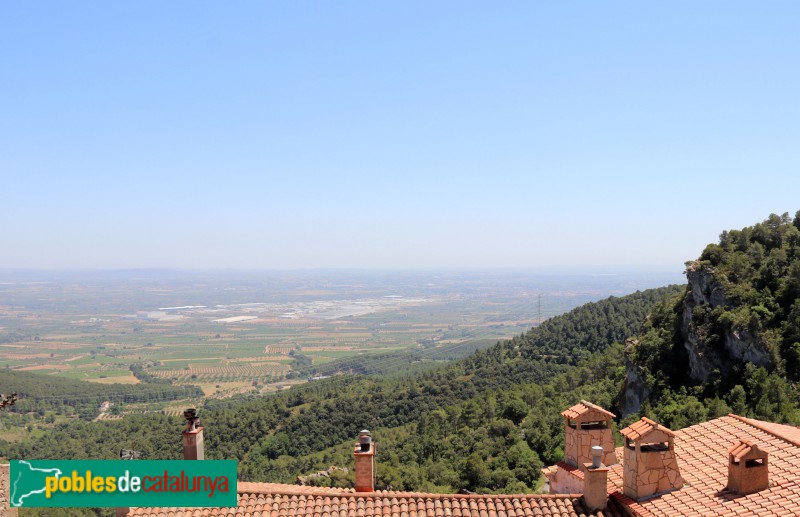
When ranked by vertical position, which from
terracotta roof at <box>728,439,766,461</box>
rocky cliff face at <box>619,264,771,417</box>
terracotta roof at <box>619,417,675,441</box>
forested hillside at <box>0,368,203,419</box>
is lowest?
forested hillside at <box>0,368,203,419</box>

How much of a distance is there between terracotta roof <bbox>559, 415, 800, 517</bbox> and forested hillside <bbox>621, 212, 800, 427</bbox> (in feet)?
58.1

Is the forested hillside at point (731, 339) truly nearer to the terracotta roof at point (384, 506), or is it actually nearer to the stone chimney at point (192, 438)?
the terracotta roof at point (384, 506)

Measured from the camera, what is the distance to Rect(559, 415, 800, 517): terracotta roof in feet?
24.4

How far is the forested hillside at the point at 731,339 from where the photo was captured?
29.7 meters

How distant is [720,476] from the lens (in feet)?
27.4

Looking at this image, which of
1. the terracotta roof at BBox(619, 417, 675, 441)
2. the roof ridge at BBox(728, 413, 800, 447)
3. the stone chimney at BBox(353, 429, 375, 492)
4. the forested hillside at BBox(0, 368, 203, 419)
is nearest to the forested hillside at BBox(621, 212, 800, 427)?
the roof ridge at BBox(728, 413, 800, 447)

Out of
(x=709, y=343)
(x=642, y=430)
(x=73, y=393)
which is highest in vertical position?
(x=642, y=430)

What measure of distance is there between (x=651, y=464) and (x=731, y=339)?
29.7 metres

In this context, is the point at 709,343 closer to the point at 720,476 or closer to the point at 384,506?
the point at 720,476

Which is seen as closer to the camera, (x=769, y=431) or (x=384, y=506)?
(x=384, y=506)

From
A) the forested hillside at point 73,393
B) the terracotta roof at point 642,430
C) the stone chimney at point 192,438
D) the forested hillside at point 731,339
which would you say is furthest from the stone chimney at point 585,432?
the forested hillside at point 73,393

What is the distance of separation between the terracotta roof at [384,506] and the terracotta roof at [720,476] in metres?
0.69

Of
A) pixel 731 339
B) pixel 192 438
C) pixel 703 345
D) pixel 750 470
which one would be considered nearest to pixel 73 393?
pixel 703 345

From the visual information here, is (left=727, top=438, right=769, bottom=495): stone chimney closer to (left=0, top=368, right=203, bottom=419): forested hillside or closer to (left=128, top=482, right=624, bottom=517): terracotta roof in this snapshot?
(left=128, top=482, right=624, bottom=517): terracotta roof
